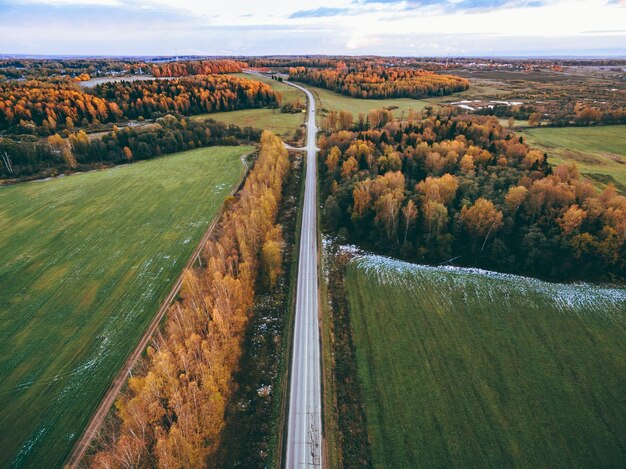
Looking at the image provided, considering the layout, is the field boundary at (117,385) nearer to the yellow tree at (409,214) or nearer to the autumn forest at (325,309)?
the autumn forest at (325,309)

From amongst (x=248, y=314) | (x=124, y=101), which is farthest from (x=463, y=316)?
(x=124, y=101)

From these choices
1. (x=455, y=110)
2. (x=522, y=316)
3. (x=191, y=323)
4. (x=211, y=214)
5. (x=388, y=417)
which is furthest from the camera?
(x=455, y=110)

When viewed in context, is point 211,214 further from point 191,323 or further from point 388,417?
point 388,417

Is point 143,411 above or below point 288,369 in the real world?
above

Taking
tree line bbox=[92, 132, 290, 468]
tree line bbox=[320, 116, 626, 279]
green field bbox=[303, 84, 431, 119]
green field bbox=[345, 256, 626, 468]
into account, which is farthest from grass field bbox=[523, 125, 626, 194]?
tree line bbox=[92, 132, 290, 468]

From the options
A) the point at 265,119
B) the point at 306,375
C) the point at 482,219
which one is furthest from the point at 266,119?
the point at 306,375

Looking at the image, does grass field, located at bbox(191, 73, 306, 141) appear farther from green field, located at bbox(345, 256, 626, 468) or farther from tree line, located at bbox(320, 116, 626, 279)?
green field, located at bbox(345, 256, 626, 468)

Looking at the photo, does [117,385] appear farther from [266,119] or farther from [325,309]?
[266,119]

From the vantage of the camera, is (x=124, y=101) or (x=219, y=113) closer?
(x=124, y=101)
